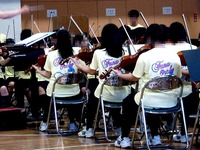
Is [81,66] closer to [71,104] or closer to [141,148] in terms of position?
[71,104]

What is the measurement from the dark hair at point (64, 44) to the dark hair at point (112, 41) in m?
0.80

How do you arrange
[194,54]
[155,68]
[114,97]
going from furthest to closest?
[114,97] < [155,68] < [194,54]

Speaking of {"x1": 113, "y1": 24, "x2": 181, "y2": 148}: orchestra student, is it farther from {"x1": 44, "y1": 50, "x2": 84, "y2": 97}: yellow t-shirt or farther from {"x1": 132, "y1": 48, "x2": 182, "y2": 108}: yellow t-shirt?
{"x1": 44, "y1": 50, "x2": 84, "y2": 97}: yellow t-shirt

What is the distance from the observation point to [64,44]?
709 cm

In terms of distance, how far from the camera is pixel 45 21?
1334cm

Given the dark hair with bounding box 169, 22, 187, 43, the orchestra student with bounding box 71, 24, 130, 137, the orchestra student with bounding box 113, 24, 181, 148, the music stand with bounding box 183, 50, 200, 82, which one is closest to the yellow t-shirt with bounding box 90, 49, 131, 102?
the orchestra student with bounding box 71, 24, 130, 137

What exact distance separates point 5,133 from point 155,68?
286 centimetres

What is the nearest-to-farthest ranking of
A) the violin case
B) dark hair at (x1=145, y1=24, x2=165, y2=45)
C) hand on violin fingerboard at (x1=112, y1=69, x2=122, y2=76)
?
dark hair at (x1=145, y1=24, x2=165, y2=45) < hand on violin fingerboard at (x1=112, y1=69, x2=122, y2=76) < the violin case

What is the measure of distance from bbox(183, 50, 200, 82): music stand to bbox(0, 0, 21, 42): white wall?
306 inches

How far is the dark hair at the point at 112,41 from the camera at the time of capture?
6.33 metres

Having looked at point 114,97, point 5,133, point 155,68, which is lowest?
point 5,133

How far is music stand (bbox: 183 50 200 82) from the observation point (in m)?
4.86

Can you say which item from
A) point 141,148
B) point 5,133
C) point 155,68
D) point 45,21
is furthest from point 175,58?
point 45,21

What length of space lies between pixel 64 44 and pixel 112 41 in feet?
3.11
